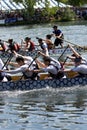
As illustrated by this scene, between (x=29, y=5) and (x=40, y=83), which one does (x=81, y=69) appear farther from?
(x=29, y=5)

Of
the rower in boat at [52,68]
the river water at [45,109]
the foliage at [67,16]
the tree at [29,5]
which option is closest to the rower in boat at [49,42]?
the rower in boat at [52,68]

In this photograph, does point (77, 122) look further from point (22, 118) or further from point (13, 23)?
point (13, 23)

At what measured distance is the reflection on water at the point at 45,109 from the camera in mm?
15875

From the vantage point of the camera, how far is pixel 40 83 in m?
21.3

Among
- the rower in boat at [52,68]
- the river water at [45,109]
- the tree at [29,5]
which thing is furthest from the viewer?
the tree at [29,5]

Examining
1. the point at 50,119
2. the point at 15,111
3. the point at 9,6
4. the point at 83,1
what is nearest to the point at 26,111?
the point at 15,111

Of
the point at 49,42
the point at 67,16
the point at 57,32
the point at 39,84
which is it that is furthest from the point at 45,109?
the point at 67,16

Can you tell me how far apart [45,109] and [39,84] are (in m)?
3.35

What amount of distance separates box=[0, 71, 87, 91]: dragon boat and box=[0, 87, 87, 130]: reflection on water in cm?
27

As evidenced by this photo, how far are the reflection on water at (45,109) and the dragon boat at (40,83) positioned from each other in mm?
267

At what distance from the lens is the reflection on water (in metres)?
15.9

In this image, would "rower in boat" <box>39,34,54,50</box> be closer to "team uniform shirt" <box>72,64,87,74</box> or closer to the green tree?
"team uniform shirt" <box>72,64,87,74</box>

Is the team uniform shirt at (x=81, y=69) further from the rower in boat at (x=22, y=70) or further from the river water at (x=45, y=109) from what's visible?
the rower in boat at (x=22, y=70)

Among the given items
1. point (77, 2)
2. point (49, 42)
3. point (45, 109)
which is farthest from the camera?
point (77, 2)
